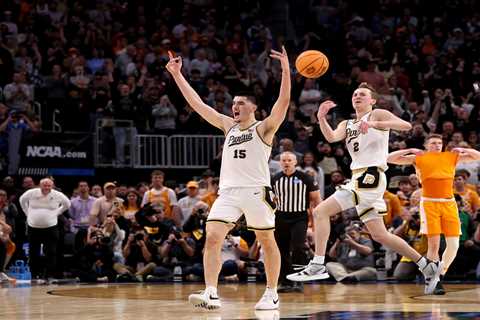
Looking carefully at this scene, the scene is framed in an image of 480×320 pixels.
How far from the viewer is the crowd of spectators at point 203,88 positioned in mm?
17391

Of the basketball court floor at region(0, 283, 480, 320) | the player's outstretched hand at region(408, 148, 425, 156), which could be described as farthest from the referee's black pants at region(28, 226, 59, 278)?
the player's outstretched hand at region(408, 148, 425, 156)

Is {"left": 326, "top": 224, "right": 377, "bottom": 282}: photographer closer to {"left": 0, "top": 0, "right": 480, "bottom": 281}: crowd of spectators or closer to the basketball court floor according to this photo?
{"left": 0, "top": 0, "right": 480, "bottom": 281}: crowd of spectators

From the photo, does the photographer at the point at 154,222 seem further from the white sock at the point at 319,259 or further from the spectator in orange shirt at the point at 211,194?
the white sock at the point at 319,259

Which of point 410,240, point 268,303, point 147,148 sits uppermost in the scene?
point 147,148

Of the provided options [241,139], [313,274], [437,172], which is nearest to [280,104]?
[241,139]

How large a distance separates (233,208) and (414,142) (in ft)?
33.4

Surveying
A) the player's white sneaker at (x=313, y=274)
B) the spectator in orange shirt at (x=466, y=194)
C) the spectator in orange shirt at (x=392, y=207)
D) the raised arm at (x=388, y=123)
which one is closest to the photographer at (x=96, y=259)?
the spectator in orange shirt at (x=392, y=207)

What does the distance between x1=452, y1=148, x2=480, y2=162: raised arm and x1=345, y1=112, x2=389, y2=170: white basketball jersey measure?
1.33m

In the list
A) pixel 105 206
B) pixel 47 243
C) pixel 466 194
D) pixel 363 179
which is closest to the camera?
pixel 363 179

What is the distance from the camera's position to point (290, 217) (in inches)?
539

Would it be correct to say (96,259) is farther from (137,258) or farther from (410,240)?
(410,240)

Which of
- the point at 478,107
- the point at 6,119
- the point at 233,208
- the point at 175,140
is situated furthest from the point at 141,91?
the point at 233,208

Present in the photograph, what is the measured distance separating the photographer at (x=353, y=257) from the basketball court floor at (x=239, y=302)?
0.75 m

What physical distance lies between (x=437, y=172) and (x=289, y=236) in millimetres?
2294
